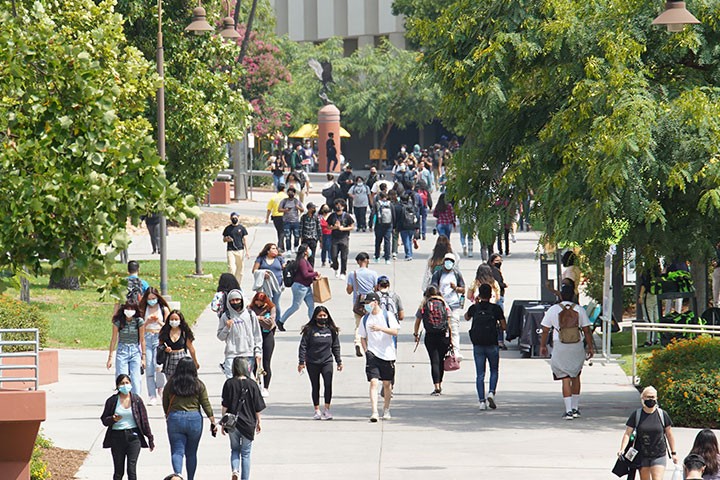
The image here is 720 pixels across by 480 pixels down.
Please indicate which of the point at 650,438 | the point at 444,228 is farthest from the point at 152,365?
the point at 444,228

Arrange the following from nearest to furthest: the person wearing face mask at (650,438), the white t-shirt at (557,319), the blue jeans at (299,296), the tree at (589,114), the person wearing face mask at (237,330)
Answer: the person wearing face mask at (650,438) < the tree at (589,114) < the person wearing face mask at (237,330) < the white t-shirt at (557,319) < the blue jeans at (299,296)

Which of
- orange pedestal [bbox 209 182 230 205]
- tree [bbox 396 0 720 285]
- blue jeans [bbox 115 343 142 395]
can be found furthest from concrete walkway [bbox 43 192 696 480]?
orange pedestal [bbox 209 182 230 205]

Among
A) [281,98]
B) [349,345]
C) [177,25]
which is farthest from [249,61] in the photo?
[349,345]

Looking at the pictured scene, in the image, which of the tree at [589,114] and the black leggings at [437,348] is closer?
the tree at [589,114]

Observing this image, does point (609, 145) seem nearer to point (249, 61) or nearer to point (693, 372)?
point (693, 372)

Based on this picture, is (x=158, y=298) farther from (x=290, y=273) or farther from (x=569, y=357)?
(x=290, y=273)

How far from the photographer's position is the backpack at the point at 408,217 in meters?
33.6

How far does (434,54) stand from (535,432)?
17.0ft

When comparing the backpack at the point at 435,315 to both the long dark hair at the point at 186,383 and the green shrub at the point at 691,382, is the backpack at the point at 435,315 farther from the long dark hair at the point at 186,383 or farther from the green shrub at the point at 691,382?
the long dark hair at the point at 186,383

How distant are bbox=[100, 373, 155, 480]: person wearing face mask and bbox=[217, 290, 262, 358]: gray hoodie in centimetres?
350

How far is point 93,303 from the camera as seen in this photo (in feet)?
90.4

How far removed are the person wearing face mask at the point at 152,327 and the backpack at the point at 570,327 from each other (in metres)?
4.86

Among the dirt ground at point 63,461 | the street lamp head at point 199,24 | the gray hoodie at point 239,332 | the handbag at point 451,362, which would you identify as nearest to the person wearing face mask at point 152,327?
the gray hoodie at point 239,332

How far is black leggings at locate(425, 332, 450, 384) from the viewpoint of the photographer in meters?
19.1
